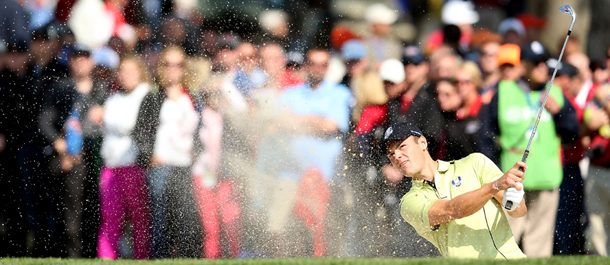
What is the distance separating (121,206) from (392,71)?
90.0 inches

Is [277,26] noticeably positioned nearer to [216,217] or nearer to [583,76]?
[216,217]

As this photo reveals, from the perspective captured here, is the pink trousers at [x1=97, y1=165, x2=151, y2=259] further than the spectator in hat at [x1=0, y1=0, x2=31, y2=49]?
No

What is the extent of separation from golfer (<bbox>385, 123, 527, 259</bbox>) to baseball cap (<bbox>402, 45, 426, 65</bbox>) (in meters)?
1.87

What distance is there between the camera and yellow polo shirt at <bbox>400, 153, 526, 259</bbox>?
376cm

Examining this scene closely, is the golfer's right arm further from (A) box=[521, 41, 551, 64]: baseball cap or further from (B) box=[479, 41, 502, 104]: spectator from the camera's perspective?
(A) box=[521, 41, 551, 64]: baseball cap

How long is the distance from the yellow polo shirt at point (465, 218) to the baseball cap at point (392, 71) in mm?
1896

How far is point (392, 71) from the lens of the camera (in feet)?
19.4

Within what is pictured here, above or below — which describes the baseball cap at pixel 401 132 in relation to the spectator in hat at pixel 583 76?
above

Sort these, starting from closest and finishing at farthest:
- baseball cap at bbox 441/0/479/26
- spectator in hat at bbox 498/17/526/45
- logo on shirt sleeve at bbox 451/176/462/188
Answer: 1. logo on shirt sleeve at bbox 451/176/462/188
2. spectator in hat at bbox 498/17/526/45
3. baseball cap at bbox 441/0/479/26

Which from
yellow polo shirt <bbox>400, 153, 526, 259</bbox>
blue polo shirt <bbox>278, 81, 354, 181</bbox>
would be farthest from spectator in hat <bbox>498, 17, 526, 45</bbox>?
yellow polo shirt <bbox>400, 153, 526, 259</bbox>


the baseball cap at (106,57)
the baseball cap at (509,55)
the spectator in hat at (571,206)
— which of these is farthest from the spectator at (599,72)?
the baseball cap at (106,57)

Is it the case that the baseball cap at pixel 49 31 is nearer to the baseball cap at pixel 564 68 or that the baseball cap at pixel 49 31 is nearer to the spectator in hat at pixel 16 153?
the spectator in hat at pixel 16 153

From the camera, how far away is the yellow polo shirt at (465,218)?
376 centimetres

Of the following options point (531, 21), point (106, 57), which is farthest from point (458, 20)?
point (106, 57)
